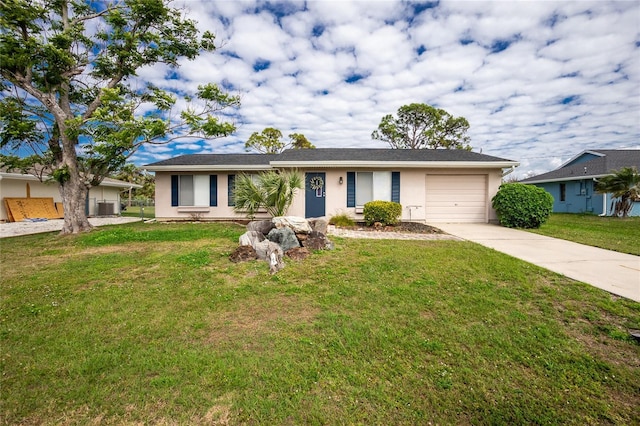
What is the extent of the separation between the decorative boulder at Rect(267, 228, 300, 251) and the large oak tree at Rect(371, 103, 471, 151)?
22.5 meters

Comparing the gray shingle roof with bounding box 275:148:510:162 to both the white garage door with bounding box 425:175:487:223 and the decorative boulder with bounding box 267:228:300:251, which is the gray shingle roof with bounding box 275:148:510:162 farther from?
the decorative boulder with bounding box 267:228:300:251

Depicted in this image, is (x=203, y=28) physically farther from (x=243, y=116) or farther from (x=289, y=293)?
(x=289, y=293)

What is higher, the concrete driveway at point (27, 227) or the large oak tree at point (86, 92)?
the large oak tree at point (86, 92)

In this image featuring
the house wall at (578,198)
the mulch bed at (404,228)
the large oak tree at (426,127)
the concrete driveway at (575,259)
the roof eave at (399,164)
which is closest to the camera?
the concrete driveway at (575,259)

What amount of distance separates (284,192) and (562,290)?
6.64 metres

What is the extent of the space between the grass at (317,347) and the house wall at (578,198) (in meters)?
16.0

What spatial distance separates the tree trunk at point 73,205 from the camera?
9.20m

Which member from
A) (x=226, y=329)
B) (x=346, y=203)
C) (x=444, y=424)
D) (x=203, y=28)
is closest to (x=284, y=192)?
(x=346, y=203)

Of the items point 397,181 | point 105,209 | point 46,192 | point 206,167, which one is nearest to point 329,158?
point 397,181

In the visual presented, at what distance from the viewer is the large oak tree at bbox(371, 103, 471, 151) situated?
2495cm

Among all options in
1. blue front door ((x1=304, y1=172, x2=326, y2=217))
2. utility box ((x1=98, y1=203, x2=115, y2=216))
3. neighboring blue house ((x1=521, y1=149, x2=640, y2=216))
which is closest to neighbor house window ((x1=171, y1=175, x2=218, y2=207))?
blue front door ((x1=304, y1=172, x2=326, y2=217))

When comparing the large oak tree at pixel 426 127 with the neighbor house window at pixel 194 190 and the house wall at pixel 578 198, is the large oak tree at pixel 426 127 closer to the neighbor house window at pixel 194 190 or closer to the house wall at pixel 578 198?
the house wall at pixel 578 198

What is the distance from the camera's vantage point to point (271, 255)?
16.7 feet

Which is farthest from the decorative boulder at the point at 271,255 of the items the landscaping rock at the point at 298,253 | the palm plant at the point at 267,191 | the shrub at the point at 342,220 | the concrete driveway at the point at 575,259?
the concrete driveway at the point at 575,259
